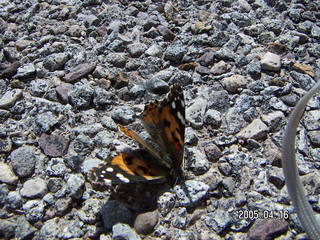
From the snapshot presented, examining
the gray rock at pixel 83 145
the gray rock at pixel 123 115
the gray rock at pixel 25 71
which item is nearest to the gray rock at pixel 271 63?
the gray rock at pixel 123 115

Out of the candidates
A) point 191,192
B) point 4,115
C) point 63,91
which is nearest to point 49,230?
point 191,192

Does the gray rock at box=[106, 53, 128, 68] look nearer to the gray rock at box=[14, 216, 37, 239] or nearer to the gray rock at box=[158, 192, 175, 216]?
the gray rock at box=[158, 192, 175, 216]

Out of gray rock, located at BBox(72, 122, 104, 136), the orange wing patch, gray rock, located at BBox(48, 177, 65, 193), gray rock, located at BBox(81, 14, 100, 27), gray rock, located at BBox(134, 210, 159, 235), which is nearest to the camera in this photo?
gray rock, located at BBox(134, 210, 159, 235)

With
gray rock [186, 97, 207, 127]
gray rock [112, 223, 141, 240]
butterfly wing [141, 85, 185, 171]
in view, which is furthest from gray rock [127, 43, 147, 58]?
gray rock [112, 223, 141, 240]

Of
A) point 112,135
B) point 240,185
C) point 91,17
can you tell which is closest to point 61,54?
point 91,17

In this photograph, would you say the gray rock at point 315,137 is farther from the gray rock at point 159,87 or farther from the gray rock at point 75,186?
the gray rock at point 75,186

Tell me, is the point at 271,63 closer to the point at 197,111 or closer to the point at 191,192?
the point at 197,111

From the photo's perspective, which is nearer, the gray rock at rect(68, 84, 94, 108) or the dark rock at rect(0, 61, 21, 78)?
the gray rock at rect(68, 84, 94, 108)

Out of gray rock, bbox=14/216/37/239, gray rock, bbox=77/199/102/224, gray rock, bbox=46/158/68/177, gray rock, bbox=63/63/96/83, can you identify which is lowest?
gray rock, bbox=14/216/37/239
